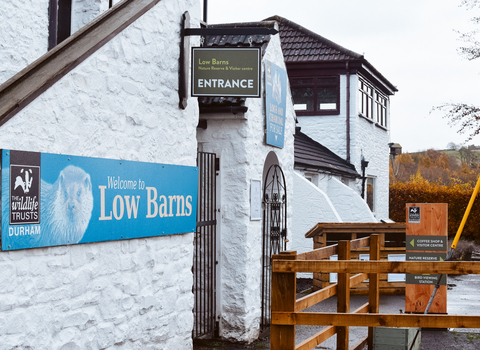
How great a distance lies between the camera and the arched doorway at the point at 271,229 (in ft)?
25.7

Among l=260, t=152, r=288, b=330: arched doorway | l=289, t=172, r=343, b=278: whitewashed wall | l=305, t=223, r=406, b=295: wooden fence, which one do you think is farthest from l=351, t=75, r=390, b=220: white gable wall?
l=260, t=152, r=288, b=330: arched doorway

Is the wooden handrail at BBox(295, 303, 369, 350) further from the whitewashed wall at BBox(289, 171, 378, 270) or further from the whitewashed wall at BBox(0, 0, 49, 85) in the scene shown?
the whitewashed wall at BBox(289, 171, 378, 270)

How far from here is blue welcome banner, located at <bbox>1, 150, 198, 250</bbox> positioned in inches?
134

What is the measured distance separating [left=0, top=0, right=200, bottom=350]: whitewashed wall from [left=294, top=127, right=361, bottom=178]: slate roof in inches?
314

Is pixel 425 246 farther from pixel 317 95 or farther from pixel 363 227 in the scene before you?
pixel 317 95

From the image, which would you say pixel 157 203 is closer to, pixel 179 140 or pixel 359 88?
pixel 179 140

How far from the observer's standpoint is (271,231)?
8156mm

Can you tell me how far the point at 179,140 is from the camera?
5.33 m

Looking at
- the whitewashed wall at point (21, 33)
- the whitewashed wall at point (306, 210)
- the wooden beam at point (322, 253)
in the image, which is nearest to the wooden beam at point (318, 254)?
the wooden beam at point (322, 253)

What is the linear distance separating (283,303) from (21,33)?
3501mm

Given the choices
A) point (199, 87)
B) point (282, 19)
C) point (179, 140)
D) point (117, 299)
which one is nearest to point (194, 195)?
point (179, 140)

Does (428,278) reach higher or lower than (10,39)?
lower

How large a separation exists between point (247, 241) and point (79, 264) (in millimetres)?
3340

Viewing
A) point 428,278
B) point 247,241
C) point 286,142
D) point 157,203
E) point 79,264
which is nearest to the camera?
point 79,264
